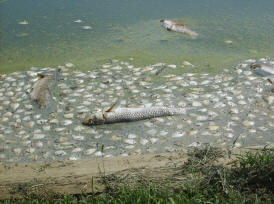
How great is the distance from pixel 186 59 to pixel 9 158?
3.76m

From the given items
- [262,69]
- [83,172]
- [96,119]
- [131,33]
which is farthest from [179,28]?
[83,172]

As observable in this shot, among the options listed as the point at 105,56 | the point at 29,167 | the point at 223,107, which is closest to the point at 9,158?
the point at 29,167

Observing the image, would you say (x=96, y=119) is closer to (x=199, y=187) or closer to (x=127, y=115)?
(x=127, y=115)

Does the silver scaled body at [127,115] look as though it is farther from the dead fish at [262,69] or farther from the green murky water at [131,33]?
the dead fish at [262,69]

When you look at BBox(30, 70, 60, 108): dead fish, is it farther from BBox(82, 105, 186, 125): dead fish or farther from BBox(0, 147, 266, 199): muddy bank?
BBox(0, 147, 266, 199): muddy bank

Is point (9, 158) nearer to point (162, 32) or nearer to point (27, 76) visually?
point (27, 76)

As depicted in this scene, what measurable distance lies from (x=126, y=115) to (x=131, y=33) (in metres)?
3.73

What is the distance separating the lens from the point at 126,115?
495 cm

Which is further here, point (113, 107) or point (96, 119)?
point (113, 107)

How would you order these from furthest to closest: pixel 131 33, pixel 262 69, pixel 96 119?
1. pixel 131 33
2. pixel 262 69
3. pixel 96 119

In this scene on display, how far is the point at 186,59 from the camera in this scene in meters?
6.94

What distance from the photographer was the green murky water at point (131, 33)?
7.14 meters

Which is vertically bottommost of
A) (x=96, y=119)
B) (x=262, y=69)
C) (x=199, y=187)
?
(x=96, y=119)

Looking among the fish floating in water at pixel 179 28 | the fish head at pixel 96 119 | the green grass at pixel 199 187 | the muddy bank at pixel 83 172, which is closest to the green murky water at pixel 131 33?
the fish floating in water at pixel 179 28
